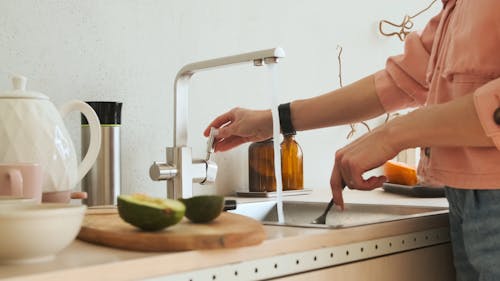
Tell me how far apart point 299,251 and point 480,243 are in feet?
0.93

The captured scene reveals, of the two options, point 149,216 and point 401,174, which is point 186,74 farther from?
point 401,174

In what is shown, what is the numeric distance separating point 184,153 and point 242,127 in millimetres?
194

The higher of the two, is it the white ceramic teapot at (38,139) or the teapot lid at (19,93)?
the teapot lid at (19,93)

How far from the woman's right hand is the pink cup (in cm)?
55

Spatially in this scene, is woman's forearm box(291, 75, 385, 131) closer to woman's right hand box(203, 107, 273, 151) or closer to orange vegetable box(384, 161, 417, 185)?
woman's right hand box(203, 107, 273, 151)

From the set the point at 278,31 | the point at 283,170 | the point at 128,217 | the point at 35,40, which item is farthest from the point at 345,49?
the point at 128,217

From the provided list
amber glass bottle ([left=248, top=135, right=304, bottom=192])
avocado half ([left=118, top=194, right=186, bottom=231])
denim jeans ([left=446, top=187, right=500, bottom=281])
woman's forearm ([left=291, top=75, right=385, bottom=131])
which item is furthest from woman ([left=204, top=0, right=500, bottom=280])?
amber glass bottle ([left=248, top=135, right=304, bottom=192])

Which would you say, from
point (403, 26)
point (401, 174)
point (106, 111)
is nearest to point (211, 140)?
point (106, 111)

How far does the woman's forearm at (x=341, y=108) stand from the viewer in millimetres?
1366

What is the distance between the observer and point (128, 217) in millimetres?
799

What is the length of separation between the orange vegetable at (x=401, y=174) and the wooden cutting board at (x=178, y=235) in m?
0.99

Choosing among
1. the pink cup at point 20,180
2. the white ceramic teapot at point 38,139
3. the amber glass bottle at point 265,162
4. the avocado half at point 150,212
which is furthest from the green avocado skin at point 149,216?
the amber glass bottle at point 265,162

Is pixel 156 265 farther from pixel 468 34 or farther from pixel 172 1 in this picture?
pixel 172 1

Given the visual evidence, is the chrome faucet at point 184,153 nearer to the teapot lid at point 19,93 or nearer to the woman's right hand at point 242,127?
the woman's right hand at point 242,127
